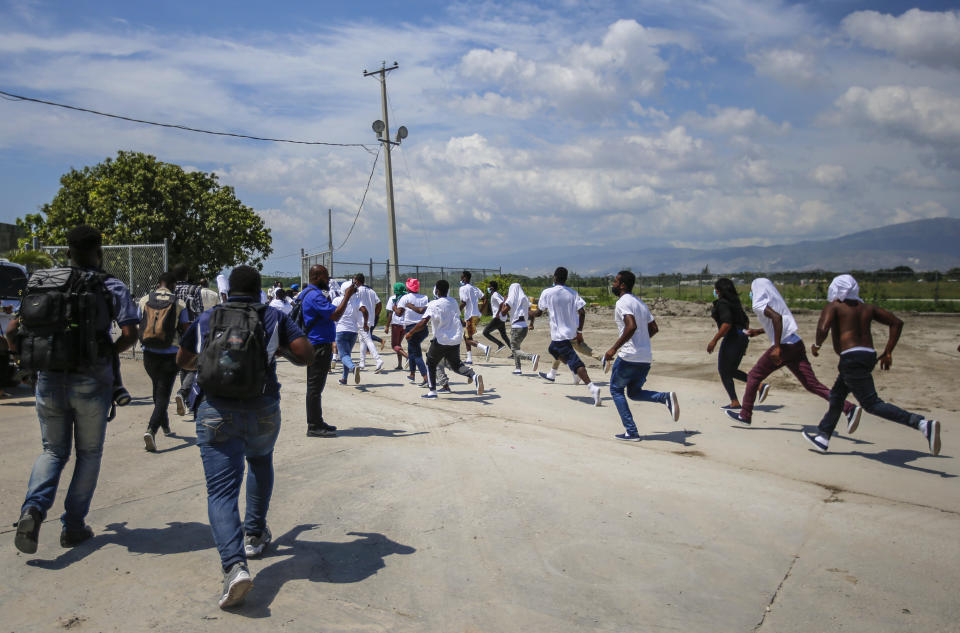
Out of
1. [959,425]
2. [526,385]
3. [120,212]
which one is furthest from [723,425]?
[120,212]

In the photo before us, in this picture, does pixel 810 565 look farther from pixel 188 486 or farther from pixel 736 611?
pixel 188 486

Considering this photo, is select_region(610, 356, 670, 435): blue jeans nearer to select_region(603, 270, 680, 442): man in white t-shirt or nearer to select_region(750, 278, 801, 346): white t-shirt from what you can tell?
select_region(603, 270, 680, 442): man in white t-shirt


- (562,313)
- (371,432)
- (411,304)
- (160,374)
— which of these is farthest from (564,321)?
(160,374)

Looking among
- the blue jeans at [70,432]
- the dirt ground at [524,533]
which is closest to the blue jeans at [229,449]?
the dirt ground at [524,533]

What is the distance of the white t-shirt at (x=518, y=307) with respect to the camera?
12.9 meters

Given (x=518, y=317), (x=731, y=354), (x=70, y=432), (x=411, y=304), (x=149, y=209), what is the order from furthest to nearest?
(x=149, y=209) → (x=518, y=317) → (x=411, y=304) → (x=731, y=354) → (x=70, y=432)

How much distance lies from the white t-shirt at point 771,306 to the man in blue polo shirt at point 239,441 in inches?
217

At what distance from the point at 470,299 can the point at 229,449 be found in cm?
1044

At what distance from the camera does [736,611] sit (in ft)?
11.8

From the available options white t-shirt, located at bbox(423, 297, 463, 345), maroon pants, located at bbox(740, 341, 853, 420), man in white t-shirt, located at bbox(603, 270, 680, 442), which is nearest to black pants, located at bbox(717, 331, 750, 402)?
maroon pants, located at bbox(740, 341, 853, 420)

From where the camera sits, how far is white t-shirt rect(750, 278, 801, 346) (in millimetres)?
7645

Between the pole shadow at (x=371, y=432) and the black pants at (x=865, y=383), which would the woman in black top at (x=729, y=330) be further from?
the pole shadow at (x=371, y=432)

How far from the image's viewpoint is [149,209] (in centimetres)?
3362

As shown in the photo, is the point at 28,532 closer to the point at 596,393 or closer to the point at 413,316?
the point at 596,393
